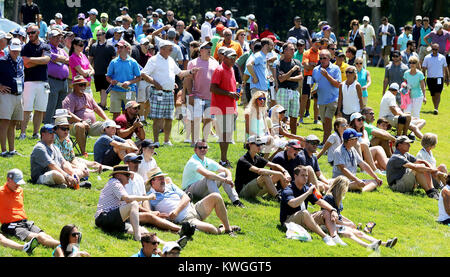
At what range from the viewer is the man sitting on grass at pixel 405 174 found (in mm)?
15883

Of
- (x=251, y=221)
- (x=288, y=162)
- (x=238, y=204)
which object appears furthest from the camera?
(x=288, y=162)

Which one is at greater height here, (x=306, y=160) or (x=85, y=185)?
(x=306, y=160)

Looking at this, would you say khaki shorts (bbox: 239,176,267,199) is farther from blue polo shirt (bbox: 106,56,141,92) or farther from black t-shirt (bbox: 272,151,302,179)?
blue polo shirt (bbox: 106,56,141,92)

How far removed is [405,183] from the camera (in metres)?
16.0

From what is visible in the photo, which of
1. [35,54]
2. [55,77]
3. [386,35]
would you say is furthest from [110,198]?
[386,35]

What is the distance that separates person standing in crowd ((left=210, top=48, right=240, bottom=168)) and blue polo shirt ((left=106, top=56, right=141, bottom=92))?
3001mm

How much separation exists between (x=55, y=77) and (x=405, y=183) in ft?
24.5

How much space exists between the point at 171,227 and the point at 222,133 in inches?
162

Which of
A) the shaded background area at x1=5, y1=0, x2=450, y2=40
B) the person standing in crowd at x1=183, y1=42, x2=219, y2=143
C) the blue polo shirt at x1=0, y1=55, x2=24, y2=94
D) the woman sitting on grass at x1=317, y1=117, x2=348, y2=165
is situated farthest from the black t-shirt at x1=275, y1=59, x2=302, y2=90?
the shaded background area at x1=5, y1=0, x2=450, y2=40

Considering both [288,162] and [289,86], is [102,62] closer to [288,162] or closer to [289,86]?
[289,86]

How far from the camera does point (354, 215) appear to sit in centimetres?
1402

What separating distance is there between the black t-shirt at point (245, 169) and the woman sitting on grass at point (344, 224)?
1.48 meters

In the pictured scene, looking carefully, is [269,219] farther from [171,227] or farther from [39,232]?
[39,232]

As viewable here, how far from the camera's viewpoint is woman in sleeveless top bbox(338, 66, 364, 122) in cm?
1834
